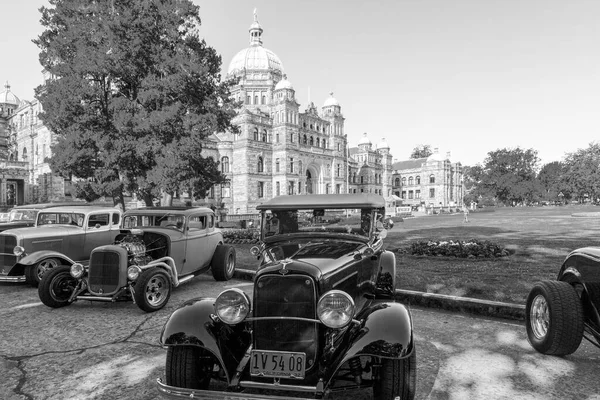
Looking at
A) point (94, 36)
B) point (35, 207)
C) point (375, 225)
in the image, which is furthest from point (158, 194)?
point (375, 225)

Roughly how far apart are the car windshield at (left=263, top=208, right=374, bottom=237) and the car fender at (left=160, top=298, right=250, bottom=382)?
192cm

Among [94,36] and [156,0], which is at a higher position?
[156,0]

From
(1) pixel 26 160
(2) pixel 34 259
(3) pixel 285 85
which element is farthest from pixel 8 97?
(2) pixel 34 259

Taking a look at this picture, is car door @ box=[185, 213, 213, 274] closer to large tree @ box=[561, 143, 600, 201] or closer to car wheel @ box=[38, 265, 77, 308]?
car wheel @ box=[38, 265, 77, 308]

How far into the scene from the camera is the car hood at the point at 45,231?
27.6 feet

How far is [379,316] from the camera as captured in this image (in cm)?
325

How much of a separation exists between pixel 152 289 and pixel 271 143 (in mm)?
48488

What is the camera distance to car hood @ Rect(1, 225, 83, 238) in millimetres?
8422

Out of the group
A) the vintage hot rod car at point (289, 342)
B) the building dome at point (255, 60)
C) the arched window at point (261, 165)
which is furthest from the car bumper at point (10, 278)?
the building dome at point (255, 60)

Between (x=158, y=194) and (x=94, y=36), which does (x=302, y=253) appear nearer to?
(x=158, y=194)

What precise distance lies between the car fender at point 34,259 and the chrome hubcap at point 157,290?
2.47 metres

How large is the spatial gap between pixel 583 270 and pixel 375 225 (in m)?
2.38

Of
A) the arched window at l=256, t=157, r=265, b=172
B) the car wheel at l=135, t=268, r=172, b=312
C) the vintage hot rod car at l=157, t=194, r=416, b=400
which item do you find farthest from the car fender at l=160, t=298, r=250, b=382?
the arched window at l=256, t=157, r=265, b=172

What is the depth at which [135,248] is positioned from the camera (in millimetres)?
6996
